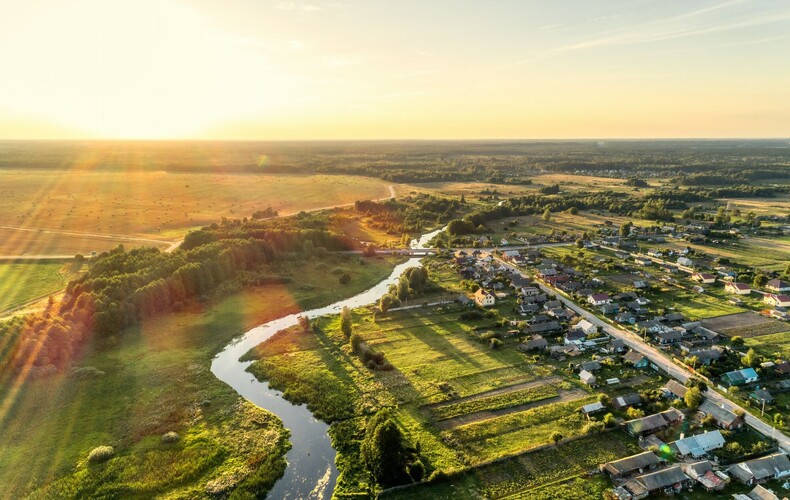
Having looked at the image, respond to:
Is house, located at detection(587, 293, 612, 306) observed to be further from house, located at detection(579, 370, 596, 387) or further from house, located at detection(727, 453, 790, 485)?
house, located at detection(727, 453, 790, 485)

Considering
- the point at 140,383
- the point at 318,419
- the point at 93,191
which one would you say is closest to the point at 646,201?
the point at 318,419

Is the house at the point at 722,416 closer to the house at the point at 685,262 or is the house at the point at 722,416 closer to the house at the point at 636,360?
the house at the point at 636,360

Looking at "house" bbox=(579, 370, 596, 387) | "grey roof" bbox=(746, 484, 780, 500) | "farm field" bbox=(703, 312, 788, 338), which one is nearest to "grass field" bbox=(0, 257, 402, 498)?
"house" bbox=(579, 370, 596, 387)

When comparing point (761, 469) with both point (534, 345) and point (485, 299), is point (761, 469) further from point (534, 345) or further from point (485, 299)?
point (485, 299)

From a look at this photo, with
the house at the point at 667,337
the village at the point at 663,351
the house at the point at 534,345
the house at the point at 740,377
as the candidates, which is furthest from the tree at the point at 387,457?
the house at the point at 667,337

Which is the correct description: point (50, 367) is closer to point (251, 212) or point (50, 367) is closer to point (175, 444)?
point (175, 444)
